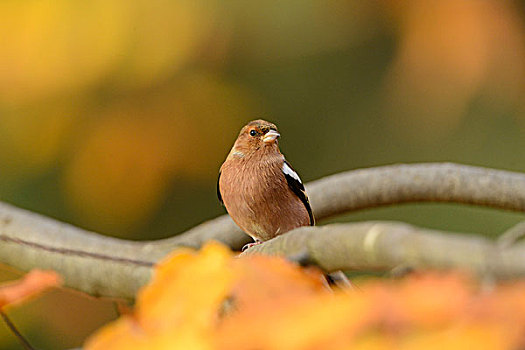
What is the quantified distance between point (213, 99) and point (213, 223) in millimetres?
1658

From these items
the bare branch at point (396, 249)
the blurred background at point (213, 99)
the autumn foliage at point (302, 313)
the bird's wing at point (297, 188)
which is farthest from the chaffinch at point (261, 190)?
the blurred background at point (213, 99)

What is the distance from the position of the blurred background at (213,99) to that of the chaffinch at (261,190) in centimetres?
168

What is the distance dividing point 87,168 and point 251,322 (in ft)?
9.56

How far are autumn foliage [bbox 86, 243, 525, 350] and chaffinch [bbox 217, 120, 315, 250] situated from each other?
3.39 ft

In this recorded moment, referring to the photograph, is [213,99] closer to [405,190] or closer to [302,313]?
[405,190]

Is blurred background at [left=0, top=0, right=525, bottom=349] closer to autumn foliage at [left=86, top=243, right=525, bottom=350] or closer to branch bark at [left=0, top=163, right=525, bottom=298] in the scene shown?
branch bark at [left=0, top=163, right=525, bottom=298]

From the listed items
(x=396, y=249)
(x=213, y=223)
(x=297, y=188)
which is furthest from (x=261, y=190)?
(x=396, y=249)

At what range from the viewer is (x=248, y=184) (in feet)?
4.99

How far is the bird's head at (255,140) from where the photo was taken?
1579 millimetres

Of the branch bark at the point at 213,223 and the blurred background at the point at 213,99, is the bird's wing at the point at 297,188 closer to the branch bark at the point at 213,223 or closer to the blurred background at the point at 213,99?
the branch bark at the point at 213,223

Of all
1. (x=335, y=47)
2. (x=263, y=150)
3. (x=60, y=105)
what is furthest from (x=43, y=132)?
(x=263, y=150)

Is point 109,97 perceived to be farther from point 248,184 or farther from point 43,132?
point 248,184

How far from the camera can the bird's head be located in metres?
1.58

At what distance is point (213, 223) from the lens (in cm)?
176
